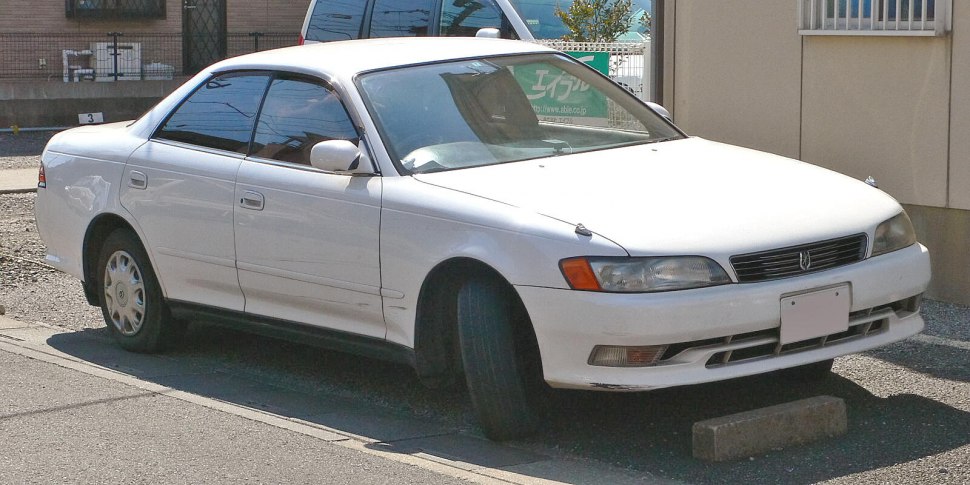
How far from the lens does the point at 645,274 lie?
509 cm

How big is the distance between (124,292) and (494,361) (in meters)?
2.73

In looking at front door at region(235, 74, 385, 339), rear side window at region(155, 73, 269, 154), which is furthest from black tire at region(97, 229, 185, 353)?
front door at region(235, 74, 385, 339)

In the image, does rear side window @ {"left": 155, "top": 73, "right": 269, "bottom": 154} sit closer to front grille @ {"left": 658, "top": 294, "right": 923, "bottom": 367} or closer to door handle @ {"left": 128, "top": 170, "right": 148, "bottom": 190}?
door handle @ {"left": 128, "top": 170, "right": 148, "bottom": 190}

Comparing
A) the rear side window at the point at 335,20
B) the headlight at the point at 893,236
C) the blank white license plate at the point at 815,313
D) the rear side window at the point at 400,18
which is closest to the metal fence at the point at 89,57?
the rear side window at the point at 335,20

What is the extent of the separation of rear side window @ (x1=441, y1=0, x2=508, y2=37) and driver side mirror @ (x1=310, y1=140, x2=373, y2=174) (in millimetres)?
6053

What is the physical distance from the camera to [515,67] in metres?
6.75

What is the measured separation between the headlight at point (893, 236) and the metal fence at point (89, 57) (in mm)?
18092

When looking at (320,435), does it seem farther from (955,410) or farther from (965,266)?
(965,266)

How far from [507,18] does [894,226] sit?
6652 millimetres

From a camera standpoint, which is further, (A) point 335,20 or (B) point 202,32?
(B) point 202,32

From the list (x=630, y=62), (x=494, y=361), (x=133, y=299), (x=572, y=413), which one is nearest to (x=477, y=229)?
(x=494, y=361)

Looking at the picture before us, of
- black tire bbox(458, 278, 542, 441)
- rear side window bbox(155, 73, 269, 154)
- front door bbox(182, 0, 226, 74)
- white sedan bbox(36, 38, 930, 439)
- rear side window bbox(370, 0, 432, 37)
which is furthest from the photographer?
front door bbox(182, 0, 226, 74)

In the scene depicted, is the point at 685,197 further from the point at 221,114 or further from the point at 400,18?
the point at 400,18

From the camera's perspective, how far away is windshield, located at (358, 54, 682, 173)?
20.0ft
